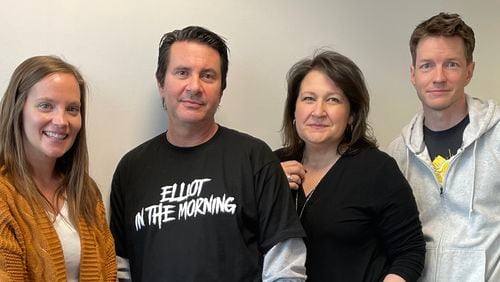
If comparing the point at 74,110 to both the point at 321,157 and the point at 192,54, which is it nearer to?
the point at 192,54

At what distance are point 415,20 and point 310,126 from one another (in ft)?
3.30

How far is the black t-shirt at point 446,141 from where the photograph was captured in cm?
190

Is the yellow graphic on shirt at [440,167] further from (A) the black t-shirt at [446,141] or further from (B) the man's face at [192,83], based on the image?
(B) the man's face at [192,83]

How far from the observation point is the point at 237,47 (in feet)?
6.62

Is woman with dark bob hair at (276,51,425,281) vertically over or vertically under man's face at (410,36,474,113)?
under

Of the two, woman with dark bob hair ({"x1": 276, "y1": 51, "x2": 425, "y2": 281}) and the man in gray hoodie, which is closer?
woman with dark bob hair ({"x1": 276, "y1": 51, "x2": 425, "y2": 281})

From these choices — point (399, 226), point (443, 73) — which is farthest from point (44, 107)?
point (443, 73)

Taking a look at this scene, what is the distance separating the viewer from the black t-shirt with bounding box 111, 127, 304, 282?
154cm

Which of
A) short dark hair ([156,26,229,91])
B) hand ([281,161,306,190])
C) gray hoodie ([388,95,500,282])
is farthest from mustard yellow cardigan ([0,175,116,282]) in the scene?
gray hoodie ([388,95,500,282])

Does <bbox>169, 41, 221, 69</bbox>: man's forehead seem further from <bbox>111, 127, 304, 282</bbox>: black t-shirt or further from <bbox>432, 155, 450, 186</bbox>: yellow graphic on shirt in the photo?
<bbox>432, 155, 450, 186</bbox>: yellow graphic on shirt

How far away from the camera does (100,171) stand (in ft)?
5.86

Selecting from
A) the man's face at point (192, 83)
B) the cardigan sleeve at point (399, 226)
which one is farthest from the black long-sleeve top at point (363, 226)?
the man's face at point (192, 83)

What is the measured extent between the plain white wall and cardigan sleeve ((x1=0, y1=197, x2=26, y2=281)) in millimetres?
444

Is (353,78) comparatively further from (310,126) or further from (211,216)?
(211,216)
